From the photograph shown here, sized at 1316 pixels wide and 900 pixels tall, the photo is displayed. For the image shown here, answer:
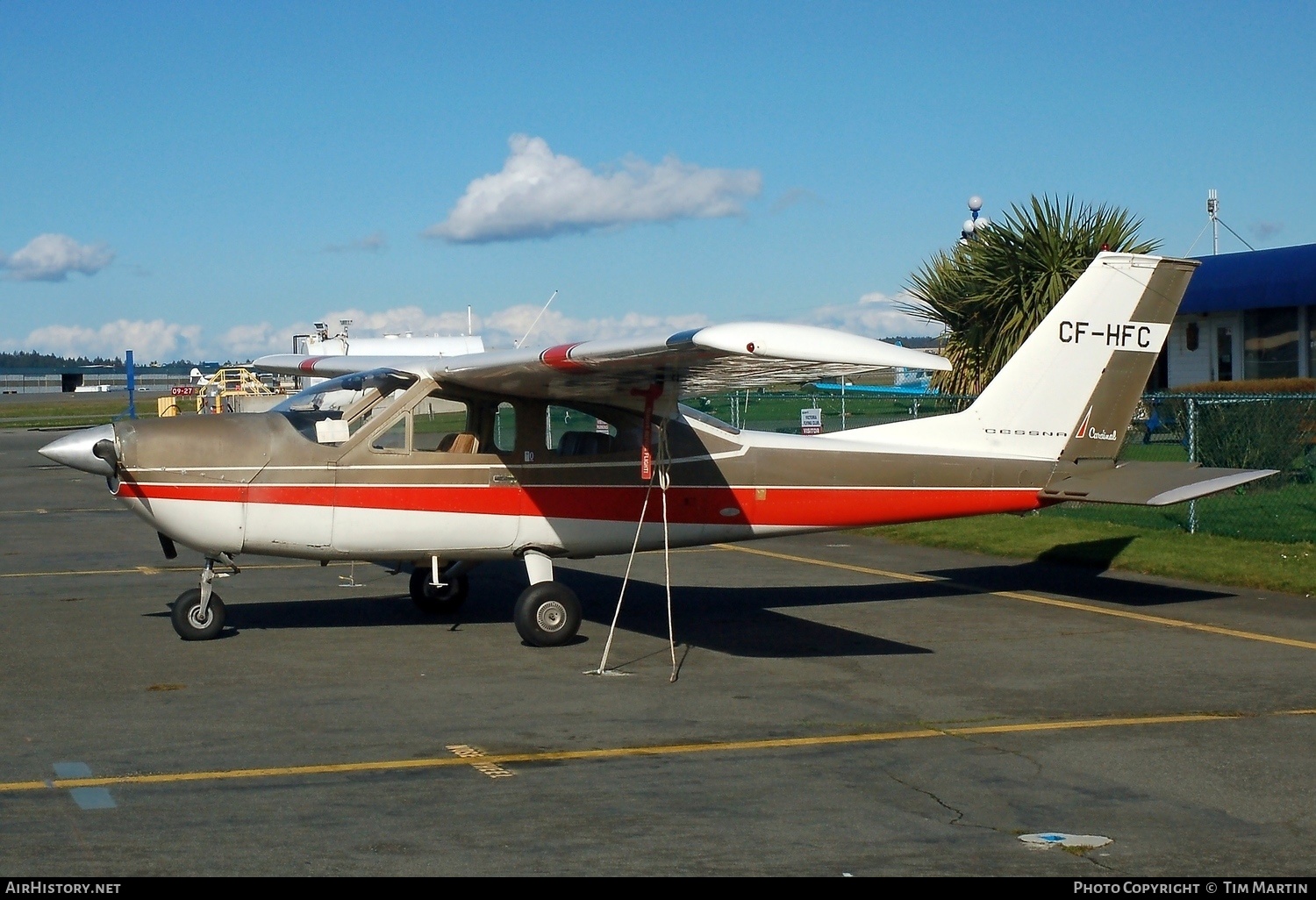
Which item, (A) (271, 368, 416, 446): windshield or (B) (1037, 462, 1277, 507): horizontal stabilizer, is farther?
(B) (1037, 462, 1277, 507): horizontal stabilizer

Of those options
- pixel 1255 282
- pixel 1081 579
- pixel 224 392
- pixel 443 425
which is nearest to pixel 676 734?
pixel 443 425

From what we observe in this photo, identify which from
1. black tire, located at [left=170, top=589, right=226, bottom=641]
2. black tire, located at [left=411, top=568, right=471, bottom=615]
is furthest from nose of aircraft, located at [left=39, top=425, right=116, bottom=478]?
black tire, located at [left=411, top=568, right=471, bottom=615]

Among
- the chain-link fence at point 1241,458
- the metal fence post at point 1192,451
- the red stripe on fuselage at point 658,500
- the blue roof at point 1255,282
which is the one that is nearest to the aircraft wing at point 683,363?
the red stripe on fuselage at point 658,500

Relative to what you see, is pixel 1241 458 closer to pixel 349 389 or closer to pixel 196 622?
pixel 349 389

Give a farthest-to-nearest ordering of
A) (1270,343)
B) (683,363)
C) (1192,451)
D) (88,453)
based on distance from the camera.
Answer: (1270,343) < (1192,451) < (88,453) < (683,363)

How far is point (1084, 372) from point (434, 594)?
237 inches

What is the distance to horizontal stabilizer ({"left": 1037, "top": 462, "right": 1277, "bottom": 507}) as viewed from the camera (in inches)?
421

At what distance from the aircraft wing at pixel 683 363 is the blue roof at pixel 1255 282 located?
21.2 m

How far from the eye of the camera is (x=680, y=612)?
37.9ft

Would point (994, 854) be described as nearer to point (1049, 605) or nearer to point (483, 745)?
point (483, 745)

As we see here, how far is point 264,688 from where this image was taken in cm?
830

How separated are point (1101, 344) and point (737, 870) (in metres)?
8.01

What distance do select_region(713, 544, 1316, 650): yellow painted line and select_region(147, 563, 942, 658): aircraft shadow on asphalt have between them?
1.45 feet

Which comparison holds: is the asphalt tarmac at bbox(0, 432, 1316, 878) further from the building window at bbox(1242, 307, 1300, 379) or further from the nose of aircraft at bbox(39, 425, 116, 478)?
the building window at bbox(1242, 307, 1300, 379)
